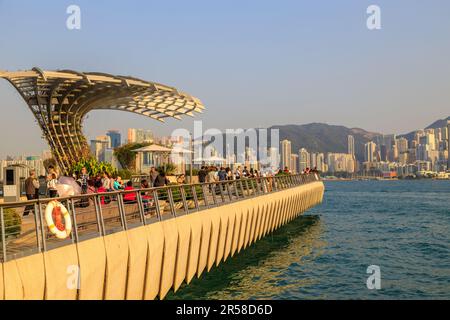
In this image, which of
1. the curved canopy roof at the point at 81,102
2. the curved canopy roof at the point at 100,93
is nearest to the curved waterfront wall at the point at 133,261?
the curved canopy roof at the point at 100,93

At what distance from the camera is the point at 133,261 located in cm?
1109

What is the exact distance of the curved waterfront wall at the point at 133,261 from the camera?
7.91 m

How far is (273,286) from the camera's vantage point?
19078 millimetres

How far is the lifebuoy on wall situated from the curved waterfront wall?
0.77ft

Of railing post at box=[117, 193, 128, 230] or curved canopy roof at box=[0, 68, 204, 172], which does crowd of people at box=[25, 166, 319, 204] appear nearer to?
railing post at box=[117, 193, 128, 230]

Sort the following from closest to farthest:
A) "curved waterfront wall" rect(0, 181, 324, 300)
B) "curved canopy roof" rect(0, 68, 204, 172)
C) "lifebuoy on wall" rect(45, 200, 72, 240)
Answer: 1. "curved waterfront wall" rect(0, 181, 324, 300)
2. "lifebuoy on wall" rect(45, 200, 72, 240)
3. "curved canopy roof" rect(0, 68, 204, 172)

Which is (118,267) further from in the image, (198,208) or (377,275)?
(377,275)

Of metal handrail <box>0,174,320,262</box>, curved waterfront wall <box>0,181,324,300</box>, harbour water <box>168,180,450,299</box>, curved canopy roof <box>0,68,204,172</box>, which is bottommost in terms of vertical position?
harbour water <box>168,180,450,299</box>

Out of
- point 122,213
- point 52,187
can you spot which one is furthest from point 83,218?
point 52,187

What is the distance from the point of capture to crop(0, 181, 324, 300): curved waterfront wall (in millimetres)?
7906

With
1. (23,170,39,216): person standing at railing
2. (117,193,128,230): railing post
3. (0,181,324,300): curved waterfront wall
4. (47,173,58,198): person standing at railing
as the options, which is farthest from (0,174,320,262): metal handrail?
(23,170,39,216): person standing at railing

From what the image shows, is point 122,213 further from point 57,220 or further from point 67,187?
point 67,187
